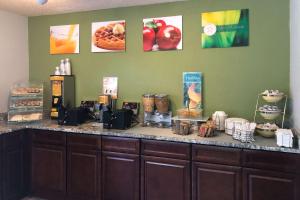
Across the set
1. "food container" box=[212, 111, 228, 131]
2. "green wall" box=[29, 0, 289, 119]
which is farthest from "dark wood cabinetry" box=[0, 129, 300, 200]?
"green wall" box=[29, 0, 289, 119]

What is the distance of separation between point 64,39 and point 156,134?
6.92ft

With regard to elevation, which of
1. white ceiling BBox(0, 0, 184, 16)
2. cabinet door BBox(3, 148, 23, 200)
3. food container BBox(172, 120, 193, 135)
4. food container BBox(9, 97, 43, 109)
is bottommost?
cabinet door BBox(3, 148, 23, 200)

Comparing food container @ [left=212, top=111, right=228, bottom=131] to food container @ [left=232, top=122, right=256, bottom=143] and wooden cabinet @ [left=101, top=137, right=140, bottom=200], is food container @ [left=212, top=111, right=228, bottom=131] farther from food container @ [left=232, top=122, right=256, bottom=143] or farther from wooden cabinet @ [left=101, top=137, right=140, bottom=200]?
wooden cabinet @ [left=101, top=137, right=140, bottom=200]

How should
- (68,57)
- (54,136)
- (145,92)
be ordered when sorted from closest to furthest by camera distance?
(54,136), (145,92), (68,57)

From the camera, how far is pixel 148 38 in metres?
3.27

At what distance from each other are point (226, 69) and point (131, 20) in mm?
1404

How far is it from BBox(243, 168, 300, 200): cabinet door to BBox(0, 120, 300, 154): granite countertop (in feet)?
0.74

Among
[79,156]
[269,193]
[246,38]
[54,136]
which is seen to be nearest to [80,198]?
[79,156]

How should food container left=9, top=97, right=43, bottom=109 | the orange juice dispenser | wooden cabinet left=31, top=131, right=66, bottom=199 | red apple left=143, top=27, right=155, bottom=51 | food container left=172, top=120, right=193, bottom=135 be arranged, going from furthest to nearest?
the orange juice dispenser < food container left=9, top=97, right=43, bottom=109 < red apple left=143, top=27, right=155, bottom=51 < wooden cabinet left=31, top=131, right=66, bottom=199 < food container left=172, top=120, right=193, bottom=135

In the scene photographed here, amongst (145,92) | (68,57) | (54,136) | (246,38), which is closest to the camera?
(246,38)

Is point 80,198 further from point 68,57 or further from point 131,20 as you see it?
point 131,20

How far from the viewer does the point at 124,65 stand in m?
3.43

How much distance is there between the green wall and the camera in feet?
9.12

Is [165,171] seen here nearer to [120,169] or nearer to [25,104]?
[120,169]
